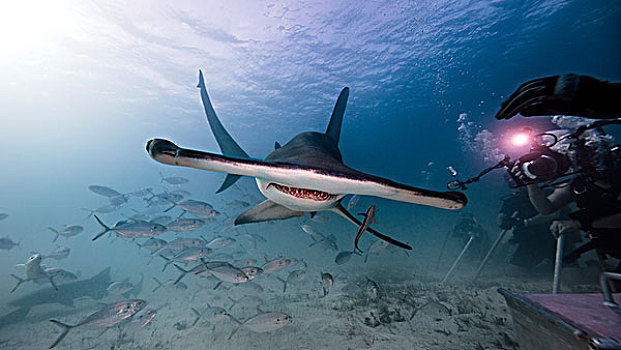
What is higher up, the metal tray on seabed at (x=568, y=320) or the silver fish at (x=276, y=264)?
the metal tray on seabed at (x=568, y=320)

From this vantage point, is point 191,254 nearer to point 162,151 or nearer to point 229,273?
point 229,273

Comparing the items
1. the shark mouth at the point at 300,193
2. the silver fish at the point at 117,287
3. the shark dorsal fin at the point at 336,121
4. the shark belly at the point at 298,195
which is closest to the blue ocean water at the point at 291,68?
the silver fish at the point at 117,287

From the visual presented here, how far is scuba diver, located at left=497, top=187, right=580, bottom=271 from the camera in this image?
7.83 metres

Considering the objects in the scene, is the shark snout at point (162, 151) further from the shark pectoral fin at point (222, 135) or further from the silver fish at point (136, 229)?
the silver fish at point (136, 229)

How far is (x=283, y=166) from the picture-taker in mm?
1538

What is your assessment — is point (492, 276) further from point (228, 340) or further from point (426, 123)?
point (426, 123)

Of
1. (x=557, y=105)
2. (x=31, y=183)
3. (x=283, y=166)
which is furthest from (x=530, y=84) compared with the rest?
(x=31, y=183)

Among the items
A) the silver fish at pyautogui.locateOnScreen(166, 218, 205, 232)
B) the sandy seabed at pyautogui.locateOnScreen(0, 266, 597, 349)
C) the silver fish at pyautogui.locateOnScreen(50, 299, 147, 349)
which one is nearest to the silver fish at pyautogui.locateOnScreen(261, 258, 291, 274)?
the sandy seabed at pyautogui.locateOnScreen(0, 266, 597, 349)

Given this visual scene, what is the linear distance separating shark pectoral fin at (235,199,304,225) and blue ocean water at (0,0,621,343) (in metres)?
7.28

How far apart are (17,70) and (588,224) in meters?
38.9

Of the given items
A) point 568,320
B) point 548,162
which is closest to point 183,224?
point 568,320

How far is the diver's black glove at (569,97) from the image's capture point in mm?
2006

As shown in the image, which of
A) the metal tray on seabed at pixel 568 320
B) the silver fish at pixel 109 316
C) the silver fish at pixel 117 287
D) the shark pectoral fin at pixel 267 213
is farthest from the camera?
the silver fish at pixel 117 287

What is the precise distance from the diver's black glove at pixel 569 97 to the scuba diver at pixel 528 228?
7252mm
